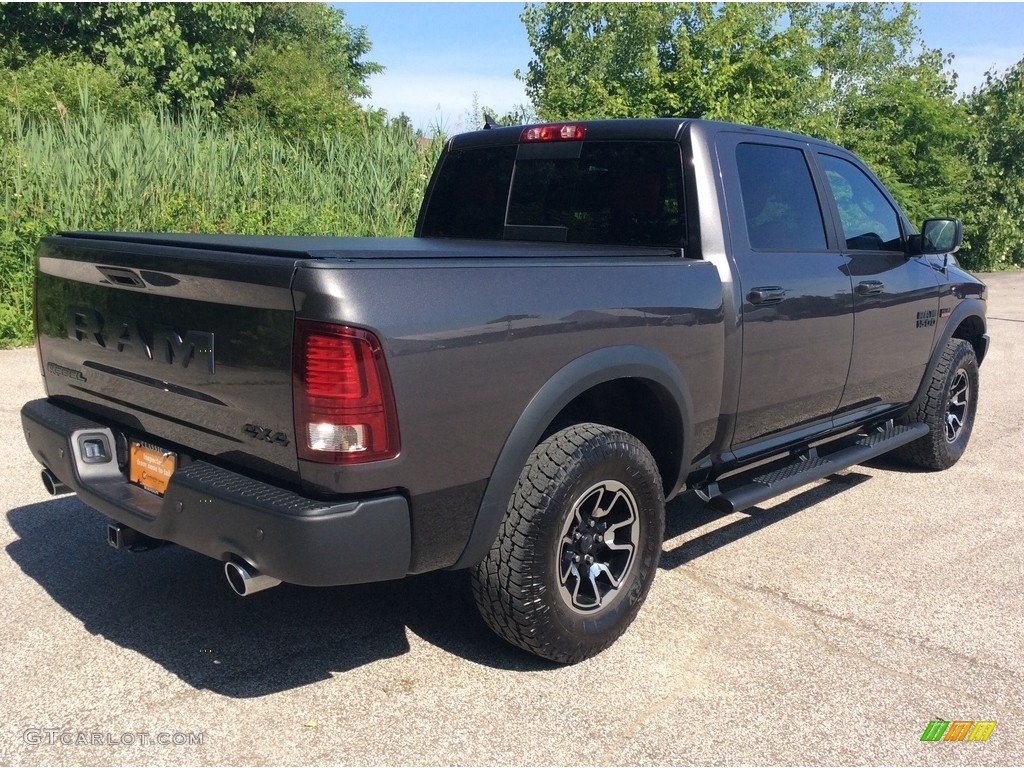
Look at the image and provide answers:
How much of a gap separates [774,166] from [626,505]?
1855 millimetres

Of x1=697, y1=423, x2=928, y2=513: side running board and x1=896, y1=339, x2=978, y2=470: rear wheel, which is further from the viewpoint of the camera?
x1=896, y1=339, x2=978, y2=470: rear wheel

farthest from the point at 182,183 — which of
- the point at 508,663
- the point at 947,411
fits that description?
the point at 508,663

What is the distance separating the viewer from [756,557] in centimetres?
439

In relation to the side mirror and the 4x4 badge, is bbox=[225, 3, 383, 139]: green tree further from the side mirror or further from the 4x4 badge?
the 4x4 badge

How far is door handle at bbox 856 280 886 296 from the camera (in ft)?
15.1

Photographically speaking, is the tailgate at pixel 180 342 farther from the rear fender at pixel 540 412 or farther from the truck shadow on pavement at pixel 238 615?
the truck shadow on pavement at pixel 238 615

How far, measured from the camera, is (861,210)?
492cm

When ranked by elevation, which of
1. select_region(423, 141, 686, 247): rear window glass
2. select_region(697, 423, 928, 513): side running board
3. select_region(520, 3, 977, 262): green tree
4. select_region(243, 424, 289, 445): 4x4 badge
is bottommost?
select_region(697, 423, 928, 513): side running board

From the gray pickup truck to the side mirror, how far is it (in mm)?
259

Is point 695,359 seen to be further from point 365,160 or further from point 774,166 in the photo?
point 365,160

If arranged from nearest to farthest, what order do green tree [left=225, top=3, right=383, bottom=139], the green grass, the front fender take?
the front fender
the green grass
green tree [left=225, top=3, right=383, bottom=139]

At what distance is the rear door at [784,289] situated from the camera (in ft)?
12.9

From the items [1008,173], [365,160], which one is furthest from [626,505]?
[1008,173]

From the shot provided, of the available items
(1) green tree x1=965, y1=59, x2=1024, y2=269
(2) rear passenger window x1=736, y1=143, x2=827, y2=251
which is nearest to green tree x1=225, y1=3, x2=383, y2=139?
(2) rear passenger window x1=736, y1=143, x2=827, y2=251
